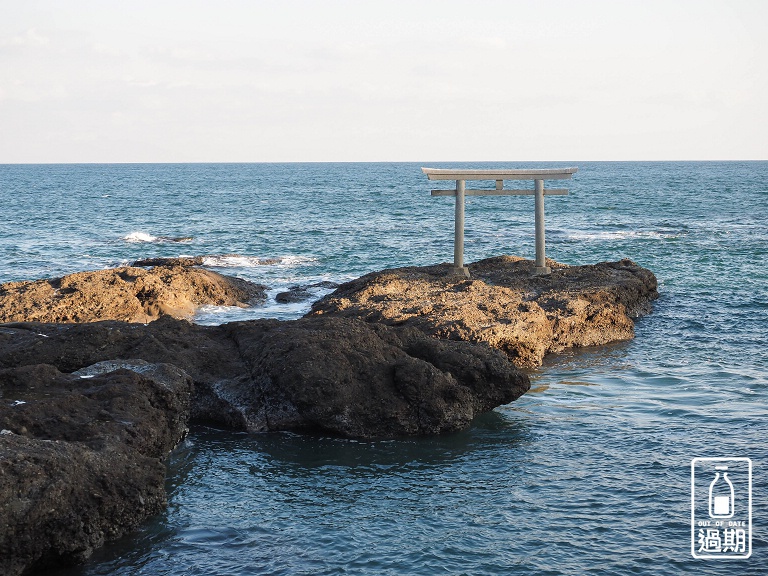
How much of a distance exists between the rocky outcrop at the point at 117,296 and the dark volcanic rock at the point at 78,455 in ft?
27.2

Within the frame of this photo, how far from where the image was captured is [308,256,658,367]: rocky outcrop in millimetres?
16156

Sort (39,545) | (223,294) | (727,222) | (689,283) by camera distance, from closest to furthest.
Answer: (39,545)
(223,294)
(689,283)
(727,222)

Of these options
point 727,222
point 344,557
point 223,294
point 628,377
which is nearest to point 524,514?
point 344,557

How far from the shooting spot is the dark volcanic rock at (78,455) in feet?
27.2

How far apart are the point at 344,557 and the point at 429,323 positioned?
7.95m

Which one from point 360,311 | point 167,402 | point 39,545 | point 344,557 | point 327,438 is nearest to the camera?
point 39,545

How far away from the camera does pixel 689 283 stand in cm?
2509

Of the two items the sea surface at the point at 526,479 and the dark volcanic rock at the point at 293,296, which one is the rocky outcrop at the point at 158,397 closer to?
the sea surface at the point at 526,479

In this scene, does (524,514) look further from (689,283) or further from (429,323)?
(689,283)

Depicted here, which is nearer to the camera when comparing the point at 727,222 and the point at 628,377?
the point at 628,377

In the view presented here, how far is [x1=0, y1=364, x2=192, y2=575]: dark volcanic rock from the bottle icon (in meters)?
6.44

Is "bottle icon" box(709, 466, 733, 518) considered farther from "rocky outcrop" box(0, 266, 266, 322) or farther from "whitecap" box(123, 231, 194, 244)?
"whitecap" box(123, 231, 194, 244)

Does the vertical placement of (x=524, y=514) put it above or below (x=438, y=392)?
below

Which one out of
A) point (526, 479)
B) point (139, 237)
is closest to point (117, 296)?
point (526, 479)
